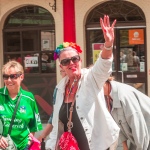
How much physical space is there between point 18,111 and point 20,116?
0.17ft

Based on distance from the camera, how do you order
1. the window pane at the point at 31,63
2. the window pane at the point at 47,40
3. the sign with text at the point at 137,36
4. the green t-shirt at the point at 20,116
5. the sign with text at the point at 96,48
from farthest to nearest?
the window pane at the point at 31,63, the window pane at the point at 47,40, the sign with text at the point at 96,48, the sign with text at the point at 137,36, the green t-shirt at the point at 20,116

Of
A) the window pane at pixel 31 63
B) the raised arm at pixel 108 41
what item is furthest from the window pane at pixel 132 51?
the raised arm at pixel 108 41

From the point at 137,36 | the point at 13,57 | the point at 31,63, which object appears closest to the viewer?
the point at 137,36

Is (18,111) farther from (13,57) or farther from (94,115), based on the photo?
(13,57)

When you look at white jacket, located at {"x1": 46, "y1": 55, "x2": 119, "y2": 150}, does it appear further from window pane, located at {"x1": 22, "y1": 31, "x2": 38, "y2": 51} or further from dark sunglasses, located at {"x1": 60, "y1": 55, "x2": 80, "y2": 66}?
window pane, located at {"x1": 22, "y1": 31, "x2": 38, "y2": 51}

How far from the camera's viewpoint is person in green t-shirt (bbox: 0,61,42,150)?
411 cm

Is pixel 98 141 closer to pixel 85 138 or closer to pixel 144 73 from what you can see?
pixel 85 138

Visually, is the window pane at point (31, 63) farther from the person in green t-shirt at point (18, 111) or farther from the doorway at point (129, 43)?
the person in green t-shirt at point (18, 111)

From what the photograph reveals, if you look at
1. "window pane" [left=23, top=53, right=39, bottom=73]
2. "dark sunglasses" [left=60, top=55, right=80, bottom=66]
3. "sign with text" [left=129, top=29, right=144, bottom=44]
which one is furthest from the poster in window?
"dark sunglasses" [left=60, top=55, right=80, bottom=66]

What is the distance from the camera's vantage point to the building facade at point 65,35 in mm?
10852

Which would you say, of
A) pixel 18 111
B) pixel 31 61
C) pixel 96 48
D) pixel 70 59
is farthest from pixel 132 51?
→ pixel 70 59

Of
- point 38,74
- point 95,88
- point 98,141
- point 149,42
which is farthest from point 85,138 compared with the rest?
point 38,74

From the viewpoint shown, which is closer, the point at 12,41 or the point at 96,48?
the point at 96,48

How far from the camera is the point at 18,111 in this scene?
13.6ft
